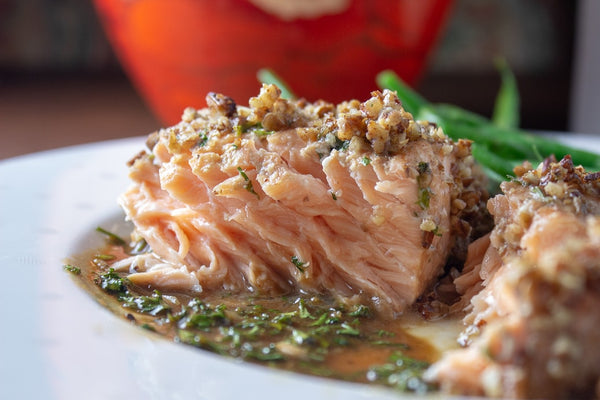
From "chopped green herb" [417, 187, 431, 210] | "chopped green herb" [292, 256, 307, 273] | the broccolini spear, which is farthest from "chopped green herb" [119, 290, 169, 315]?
the broccolini spear

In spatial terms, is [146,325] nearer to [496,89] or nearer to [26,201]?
[26,201]

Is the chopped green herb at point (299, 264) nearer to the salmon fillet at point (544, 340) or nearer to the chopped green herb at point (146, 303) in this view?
the chopped green herb at point (146, 303)

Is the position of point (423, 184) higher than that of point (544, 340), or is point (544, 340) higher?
point (423, 184)

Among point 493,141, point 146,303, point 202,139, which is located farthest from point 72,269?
point 493,141

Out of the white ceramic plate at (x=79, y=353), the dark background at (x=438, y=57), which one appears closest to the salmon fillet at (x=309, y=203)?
the white ceramic plate at (x=79, y=353)

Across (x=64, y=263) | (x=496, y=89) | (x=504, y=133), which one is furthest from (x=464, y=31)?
(x=64, y=263)

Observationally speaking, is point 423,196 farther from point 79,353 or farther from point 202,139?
point 79,353
